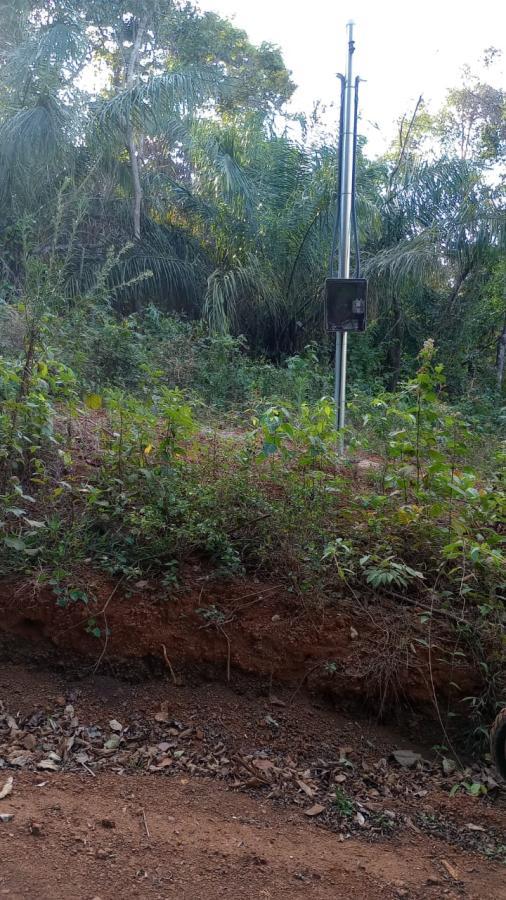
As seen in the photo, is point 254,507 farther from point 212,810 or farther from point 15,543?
point 212,810

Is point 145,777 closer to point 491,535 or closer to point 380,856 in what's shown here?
point 380,856

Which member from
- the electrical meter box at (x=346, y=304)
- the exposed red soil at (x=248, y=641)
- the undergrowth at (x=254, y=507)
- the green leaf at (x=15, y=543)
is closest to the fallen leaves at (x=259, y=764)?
the exposed red soil at (x=248, y=641)

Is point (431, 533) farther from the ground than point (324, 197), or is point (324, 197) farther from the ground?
point (324, 197)

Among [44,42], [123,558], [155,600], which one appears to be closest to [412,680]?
[155,600]

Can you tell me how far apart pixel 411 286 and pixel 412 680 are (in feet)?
23.8

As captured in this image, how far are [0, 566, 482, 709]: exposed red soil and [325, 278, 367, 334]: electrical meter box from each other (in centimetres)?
245

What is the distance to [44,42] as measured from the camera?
9492 millimetres

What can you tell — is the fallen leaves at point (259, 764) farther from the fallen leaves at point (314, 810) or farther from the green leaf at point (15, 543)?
the green leaf at point (15, 543)

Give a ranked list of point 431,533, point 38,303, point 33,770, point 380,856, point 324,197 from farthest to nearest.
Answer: point 324,197 → point 38,303 → point 431,533 → point 33,770 → point 380,856

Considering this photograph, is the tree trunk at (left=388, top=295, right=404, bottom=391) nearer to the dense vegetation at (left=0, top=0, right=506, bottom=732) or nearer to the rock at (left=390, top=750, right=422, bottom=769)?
the dense vegetation at (left=0, top=0, right=506, bottom=732)

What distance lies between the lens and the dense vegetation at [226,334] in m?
3.68

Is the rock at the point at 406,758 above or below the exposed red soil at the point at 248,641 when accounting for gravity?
below

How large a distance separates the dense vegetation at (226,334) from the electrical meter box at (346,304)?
1.98 feet

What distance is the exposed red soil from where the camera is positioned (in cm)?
338
